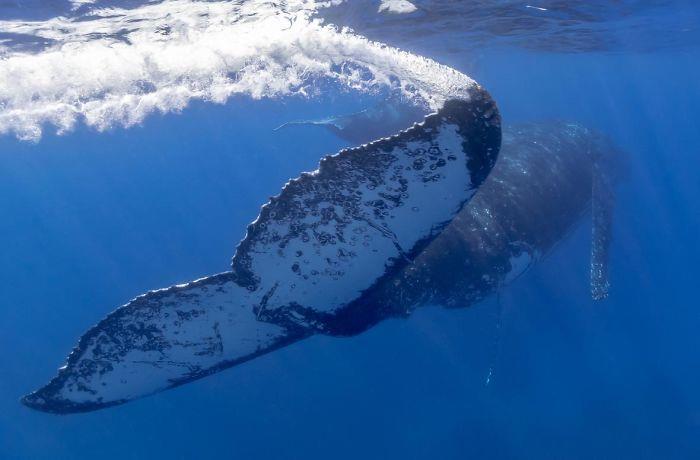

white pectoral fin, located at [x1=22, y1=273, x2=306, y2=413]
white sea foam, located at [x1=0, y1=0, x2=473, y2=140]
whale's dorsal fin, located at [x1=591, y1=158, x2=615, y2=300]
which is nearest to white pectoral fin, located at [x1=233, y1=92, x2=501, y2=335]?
white pectoral fin, located at [x1=22, y1=273, x2=306, y2=413]

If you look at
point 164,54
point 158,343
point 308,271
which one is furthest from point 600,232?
point 164,54

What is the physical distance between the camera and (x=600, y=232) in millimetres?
12992

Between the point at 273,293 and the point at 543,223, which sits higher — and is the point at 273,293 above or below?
above

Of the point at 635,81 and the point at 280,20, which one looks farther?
the point at 635,81

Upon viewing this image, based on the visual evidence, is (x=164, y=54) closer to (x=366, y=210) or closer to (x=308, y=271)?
(x=308, y=271)

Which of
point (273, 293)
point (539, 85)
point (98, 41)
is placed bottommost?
point (539, 85)

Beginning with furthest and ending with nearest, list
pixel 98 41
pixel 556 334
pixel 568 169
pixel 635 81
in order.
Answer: pixel 635 81 → pixel 556 334 → pixel 98 41 → pixel 568 169

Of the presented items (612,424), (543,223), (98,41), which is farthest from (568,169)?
(98,41)

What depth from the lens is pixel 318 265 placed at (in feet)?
14.8

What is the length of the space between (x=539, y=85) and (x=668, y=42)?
1889 inches

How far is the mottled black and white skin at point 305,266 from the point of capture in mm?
3775

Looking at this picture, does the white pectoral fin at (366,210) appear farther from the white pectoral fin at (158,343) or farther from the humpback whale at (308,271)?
the white pectoral fin at (158,343)

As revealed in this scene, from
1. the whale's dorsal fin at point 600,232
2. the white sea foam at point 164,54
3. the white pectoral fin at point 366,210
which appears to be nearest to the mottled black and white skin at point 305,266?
the white pectoral fin at point 366,210

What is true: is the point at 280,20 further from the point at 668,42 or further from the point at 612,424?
the point at 668,42
